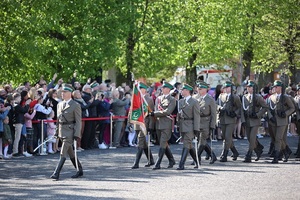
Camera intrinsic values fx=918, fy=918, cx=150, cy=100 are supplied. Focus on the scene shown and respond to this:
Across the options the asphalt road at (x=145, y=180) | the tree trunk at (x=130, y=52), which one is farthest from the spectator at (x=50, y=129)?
the tree trunk at (x=130, y=52)

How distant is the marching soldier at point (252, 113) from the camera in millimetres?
24094

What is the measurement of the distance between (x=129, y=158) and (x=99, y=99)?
4.08m

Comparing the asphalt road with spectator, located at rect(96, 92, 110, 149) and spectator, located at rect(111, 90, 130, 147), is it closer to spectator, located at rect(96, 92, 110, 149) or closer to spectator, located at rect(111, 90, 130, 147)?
spectator, located at rect(96, 92, 110, 149)

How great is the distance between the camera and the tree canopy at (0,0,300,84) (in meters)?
28.6

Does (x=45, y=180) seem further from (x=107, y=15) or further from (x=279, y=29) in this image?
(x=279, y=29)

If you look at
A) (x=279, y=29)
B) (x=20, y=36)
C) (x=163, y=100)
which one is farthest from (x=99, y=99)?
(x=279, y=29)

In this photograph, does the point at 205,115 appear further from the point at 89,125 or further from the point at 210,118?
the point at 89,125

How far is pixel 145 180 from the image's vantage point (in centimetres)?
1972

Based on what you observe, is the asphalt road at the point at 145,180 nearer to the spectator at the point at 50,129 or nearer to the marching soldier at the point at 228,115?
the marching soldier at the point at 228,115

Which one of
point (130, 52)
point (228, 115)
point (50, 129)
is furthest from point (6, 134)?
point (130, 52)

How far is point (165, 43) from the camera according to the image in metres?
41.4

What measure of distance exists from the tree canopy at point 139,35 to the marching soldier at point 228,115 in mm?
6702

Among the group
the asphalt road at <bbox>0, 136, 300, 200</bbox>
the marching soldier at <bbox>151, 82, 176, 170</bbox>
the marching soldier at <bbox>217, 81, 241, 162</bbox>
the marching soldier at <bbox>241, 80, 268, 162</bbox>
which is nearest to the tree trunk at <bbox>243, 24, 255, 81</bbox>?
the asphalt road at <bbox>0, 136, 300, 200</bbox>

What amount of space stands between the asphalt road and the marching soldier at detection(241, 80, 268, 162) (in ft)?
1.79
